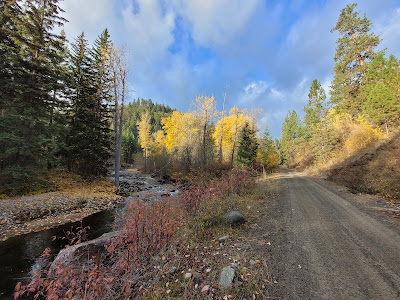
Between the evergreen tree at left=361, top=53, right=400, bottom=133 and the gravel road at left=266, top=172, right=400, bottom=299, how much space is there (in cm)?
1583

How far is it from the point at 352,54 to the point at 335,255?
99.0 feet

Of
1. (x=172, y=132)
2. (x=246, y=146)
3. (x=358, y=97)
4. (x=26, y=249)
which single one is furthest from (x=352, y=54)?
(x=26, y=249)

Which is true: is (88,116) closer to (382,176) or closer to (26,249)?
(26,249)

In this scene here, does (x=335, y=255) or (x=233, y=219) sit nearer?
(x=335, y=255)

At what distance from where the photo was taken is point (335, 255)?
372cm

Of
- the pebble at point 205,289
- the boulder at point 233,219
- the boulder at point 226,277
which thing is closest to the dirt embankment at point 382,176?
the boulder at point 233,219

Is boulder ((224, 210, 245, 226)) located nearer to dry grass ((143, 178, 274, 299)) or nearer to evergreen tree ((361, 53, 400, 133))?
dry grass ((143, 178, 274, 299))

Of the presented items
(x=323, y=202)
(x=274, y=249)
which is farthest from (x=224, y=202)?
(x=323, y=202)

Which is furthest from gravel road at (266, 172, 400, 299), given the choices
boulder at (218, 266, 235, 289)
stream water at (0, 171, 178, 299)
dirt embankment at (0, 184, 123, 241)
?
dirt embankment at (0, 184, 123, 241)

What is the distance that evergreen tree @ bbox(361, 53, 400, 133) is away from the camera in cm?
1516

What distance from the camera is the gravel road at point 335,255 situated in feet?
9.16

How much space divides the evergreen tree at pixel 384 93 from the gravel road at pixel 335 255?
51.9 ft

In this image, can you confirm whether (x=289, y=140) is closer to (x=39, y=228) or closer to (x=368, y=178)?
(x=368, y=178)

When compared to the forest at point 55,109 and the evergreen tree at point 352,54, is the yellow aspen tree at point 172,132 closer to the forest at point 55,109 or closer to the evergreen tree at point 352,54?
the forest at point 55,109
